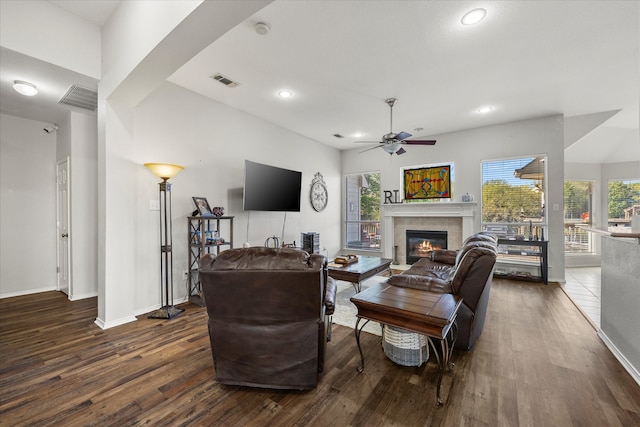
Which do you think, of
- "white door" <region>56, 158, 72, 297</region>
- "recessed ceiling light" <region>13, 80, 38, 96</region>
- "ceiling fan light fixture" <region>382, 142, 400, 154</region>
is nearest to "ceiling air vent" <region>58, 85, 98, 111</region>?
"recessed ceiling light" <region>13, 80, 38, 96</region>

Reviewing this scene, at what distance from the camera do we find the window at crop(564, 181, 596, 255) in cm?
616

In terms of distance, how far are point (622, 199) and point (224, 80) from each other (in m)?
8.81

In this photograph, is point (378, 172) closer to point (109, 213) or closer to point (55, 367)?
point (109, 213)

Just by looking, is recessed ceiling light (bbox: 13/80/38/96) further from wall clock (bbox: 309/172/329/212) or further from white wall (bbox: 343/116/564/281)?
white wall (bbox: 343/116/564/281)

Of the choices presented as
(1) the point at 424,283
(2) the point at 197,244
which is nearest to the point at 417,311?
(1) the point at 424,283

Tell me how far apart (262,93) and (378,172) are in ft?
12.3

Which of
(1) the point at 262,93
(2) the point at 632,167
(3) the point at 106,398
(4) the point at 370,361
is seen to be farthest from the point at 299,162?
(2) the point at 632,167

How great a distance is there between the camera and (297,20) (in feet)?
7.73

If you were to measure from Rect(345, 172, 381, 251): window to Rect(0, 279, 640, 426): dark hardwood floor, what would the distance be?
4.11 metres

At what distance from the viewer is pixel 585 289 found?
13.8ft

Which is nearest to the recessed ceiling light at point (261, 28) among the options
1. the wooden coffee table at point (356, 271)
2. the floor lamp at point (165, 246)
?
the floor lamp at point (165, 246)

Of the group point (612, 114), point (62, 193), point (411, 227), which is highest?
point (612, 114)

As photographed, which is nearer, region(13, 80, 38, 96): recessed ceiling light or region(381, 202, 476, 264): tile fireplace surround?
region(13, 80, 38, 96): recessed ceiling light

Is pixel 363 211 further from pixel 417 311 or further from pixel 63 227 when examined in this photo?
pixel 63 227
